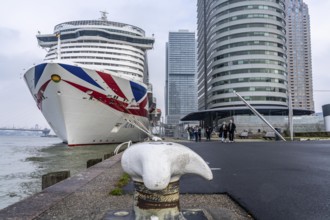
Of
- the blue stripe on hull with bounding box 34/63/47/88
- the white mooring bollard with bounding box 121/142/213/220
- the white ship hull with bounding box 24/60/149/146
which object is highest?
the blue stripe on hull with bounding box 34/63/47/88

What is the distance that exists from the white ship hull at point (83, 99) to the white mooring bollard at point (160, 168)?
22377mm

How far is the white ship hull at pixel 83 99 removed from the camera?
23.5 meters

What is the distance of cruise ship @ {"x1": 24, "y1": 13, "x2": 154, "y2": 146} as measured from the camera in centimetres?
2372

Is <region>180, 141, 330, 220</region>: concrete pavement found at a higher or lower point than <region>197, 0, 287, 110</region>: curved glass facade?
lower

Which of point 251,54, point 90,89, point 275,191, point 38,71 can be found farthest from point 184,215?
point 251,54

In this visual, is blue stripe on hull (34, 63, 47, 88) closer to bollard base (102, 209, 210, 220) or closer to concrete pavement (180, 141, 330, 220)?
concrete pavement (180, 141, 330, 220)

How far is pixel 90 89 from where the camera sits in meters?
24.4

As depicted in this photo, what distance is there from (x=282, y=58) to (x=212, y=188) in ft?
263

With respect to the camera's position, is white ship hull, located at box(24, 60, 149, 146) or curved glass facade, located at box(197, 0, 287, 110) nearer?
white ship hull, located at box(24, 60, 149, 146)

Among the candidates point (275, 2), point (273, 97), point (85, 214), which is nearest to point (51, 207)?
point (85, 214)

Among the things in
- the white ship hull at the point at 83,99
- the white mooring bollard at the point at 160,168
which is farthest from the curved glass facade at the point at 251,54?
the white mooring bollard at the point at 160,168

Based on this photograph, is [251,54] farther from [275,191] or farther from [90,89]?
[275,191]

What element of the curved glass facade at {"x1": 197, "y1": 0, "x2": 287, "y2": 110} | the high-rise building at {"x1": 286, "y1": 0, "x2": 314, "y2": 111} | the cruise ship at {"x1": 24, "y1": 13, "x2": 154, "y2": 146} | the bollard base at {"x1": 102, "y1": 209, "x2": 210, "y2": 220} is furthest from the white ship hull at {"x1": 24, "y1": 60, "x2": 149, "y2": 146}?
the high-rise building at {"x1": 286, "y1": 0, "x2": 314, "y2": 111}

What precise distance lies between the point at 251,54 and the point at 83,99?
60178mm
